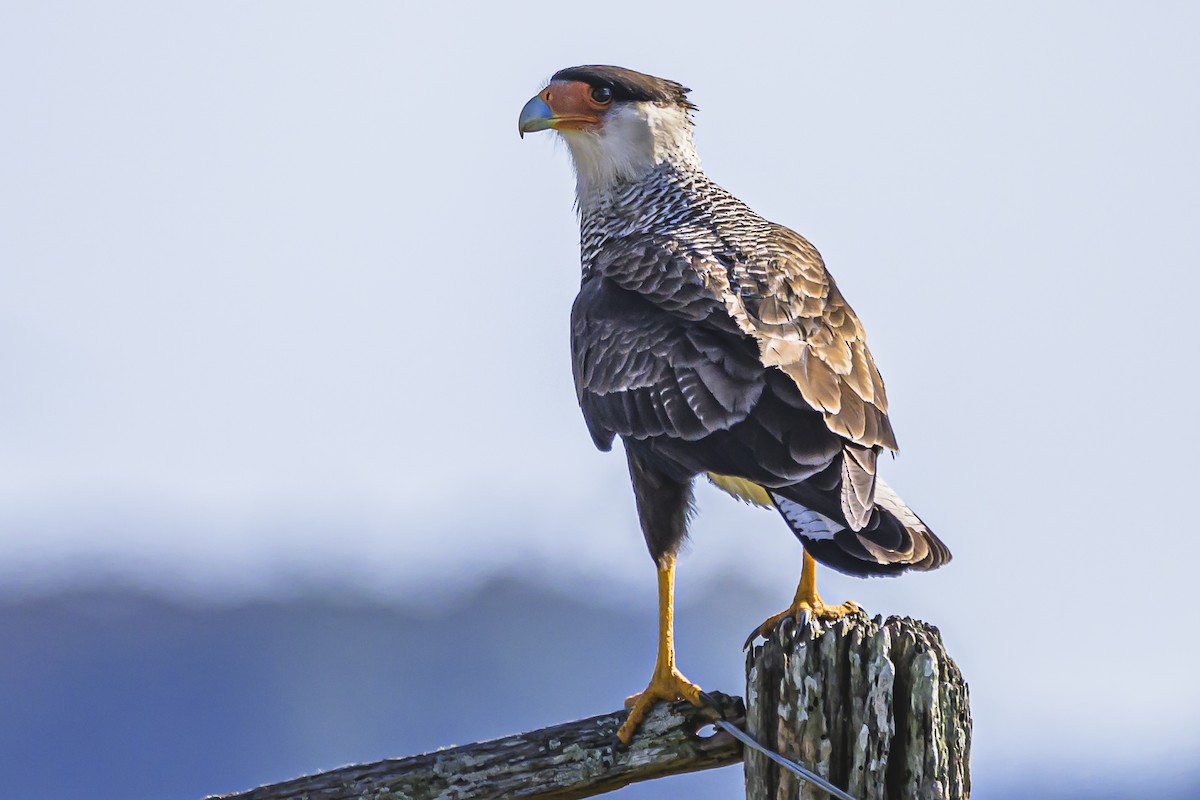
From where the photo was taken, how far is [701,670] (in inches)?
3994

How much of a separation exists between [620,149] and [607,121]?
0.16 metres

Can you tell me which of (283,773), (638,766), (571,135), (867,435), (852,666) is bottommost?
(283,773)

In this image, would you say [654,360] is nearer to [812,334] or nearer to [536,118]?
[812,334]

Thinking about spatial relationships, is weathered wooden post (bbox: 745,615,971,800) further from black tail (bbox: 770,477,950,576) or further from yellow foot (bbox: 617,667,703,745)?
yellow foot (bbox: 617,667,703,745)

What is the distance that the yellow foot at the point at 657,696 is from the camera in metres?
6.97

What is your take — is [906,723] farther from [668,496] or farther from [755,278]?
[755,278]

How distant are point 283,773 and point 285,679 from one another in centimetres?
806

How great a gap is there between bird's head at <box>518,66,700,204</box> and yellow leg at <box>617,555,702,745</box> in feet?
8.34

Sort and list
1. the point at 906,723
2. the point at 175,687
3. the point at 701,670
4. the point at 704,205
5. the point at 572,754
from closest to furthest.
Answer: the point at 906,723 → the point at 572,754 → the point at 704,205 → the point at 701,670 → the point at 175,687

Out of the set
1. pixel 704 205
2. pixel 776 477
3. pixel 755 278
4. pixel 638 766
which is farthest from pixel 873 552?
pixel 704 205

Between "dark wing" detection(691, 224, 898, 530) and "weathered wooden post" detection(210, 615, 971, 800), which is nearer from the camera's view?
"weathered wooden post" detection(210, 615, 971, 800)

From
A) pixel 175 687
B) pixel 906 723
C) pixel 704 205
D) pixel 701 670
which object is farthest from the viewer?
pixel 175 687

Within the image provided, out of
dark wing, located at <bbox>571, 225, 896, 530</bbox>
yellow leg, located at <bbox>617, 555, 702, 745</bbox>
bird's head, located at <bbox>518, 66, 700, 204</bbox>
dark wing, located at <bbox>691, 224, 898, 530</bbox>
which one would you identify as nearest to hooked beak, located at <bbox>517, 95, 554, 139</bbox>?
bird's head, located at <bbox>518, 66, 700, 204</bbox>

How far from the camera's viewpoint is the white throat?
9875 millimetres
